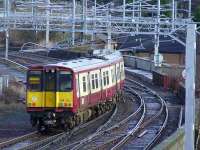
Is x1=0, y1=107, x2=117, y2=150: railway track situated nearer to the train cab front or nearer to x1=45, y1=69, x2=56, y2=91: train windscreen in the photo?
the train cab front

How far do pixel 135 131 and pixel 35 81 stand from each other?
3.95m

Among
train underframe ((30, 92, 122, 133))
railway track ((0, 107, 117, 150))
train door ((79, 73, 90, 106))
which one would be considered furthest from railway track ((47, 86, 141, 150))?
train door ((79, 73, 90, 106))

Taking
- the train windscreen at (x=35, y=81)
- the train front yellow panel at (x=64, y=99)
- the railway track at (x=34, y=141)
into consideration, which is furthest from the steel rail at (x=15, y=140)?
the train windscreen at (x=35, y=81)

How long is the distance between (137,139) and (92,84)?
15.3ft

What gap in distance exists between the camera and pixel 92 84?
85.9 feet

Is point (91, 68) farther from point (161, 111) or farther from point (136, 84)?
point (136, 84)

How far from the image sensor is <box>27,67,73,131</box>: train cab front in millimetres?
23219

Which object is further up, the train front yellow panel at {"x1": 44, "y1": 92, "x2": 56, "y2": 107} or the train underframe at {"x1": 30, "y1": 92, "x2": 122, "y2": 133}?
the train front yellow panel at {"x1": 44, "y1": 92, "x2": 56, "y2": 107}

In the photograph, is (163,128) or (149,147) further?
(163,128)

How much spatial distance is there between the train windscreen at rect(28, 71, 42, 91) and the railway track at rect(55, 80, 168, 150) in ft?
8.71

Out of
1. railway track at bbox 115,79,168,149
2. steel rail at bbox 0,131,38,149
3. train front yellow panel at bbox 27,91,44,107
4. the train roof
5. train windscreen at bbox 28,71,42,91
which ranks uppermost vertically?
the train roof

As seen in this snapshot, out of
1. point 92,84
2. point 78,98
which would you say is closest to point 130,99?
point 92,84

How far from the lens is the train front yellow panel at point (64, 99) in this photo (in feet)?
76.4

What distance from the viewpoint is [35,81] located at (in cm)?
2358
